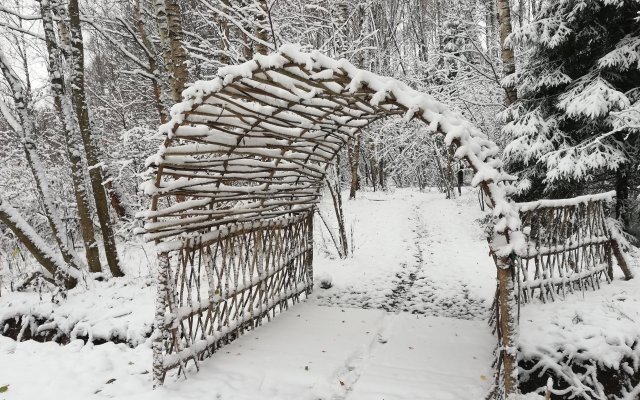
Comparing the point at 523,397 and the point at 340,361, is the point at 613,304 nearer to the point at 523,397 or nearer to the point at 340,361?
the point at 523,397

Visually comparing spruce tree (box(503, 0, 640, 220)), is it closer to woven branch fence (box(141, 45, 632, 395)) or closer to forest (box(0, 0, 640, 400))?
forest (box(0, 0, 640, 400))

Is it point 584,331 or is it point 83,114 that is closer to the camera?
point 584,331

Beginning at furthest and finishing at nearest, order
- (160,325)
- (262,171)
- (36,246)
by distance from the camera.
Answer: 1. (36,246)
2. (262,171)
3. (160,325)

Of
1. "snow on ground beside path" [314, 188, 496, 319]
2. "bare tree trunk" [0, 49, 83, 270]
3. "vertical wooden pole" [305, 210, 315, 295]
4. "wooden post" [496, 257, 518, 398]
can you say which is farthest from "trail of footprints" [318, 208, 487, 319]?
"bare tree trunk" [0, 49, 83, 270]

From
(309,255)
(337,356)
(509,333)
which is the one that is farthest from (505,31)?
(337,356)

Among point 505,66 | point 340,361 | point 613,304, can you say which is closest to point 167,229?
point 340,361

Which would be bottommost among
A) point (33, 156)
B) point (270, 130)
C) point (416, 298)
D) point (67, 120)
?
point (416, 298)

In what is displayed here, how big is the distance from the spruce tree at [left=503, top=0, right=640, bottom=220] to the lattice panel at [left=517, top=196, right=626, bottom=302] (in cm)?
198

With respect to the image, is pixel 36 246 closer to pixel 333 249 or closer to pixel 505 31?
pixel 333 249

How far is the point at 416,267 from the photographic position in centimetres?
705

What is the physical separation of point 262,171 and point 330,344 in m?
2.00

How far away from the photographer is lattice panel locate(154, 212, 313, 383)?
334 cm

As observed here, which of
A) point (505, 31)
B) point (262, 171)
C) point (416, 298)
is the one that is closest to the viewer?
point (262, 171)

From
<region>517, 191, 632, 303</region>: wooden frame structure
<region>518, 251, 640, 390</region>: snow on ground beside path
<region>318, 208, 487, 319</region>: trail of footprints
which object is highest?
<region>517, 191, 632, 303</region>: wooden frame structure
